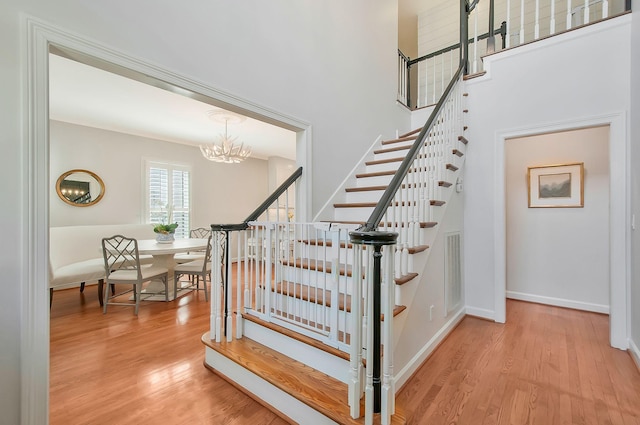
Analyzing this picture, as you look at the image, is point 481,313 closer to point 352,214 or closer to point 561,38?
point 352,214

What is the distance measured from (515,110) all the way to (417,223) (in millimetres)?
2019

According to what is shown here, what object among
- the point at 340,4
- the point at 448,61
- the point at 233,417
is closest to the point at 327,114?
the point at 340,4

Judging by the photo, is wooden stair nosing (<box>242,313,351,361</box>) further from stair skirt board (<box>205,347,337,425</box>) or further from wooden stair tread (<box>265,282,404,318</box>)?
stair skirt board (<box>205,347,337,425</box>)

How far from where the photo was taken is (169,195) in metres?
5.54

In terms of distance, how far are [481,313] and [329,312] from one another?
7.27ft

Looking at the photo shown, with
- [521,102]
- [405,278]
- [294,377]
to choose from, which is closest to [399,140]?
[521,102]

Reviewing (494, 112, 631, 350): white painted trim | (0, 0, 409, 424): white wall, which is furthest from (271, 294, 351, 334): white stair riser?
(494, 112, 631, 350): white painted trim

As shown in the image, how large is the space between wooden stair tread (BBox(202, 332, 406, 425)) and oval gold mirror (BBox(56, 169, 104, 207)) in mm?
3947

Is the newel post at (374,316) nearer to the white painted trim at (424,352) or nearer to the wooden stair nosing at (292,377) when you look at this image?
the wooden stair nosing at (292,377)

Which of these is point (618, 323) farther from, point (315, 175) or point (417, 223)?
point (315, 175)

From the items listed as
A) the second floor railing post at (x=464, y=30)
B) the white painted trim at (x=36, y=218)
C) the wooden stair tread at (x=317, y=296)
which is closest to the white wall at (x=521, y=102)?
the second floor railing post at (x=464, y=30)

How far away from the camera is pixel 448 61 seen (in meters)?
4.92

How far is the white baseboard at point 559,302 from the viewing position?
3.34 meters

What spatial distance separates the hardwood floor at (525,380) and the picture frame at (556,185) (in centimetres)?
150
